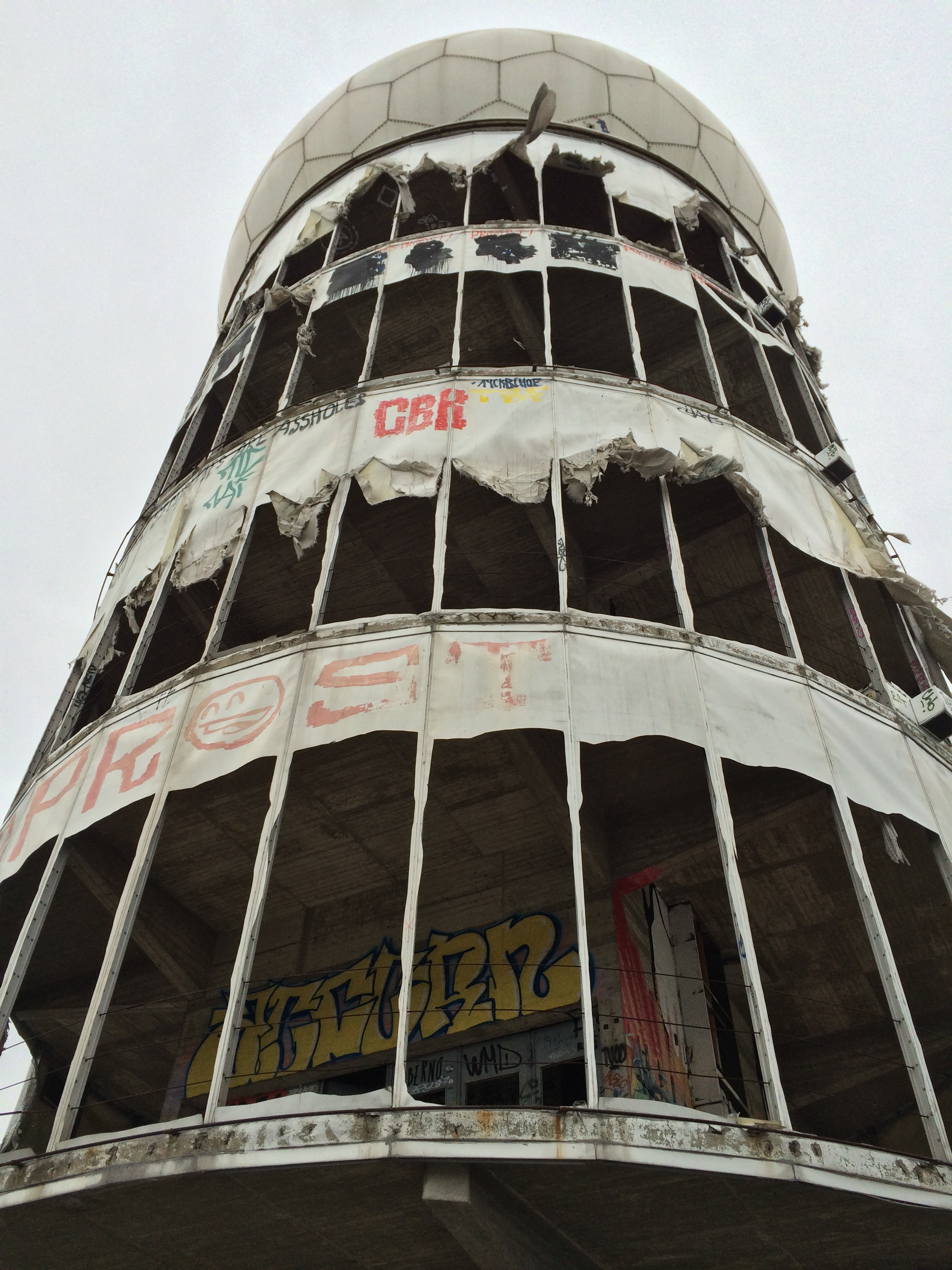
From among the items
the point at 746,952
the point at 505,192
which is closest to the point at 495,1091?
the point at 746,952

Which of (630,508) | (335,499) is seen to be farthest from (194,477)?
(630,508)

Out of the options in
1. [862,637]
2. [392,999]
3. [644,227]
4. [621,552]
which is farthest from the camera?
[644,227]

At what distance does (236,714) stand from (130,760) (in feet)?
5.41

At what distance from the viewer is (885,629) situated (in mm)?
17219

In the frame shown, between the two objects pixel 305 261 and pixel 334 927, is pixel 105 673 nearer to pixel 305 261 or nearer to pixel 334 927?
pixel 334 927

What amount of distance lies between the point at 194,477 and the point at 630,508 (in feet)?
24.3

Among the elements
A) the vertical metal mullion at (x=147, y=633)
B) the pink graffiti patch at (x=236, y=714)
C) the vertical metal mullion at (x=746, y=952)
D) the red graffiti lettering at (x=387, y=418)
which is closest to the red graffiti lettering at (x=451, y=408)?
the red graffiti lettering at (x=387, y=418)

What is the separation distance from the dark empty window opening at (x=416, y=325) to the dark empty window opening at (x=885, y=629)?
8.43 m

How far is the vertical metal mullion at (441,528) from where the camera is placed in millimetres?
12633

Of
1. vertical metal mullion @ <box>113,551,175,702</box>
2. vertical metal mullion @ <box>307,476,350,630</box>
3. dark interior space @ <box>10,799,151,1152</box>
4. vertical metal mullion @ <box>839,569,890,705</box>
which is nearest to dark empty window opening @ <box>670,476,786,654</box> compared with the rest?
vertical metal mullion @ <box>839,569,890,705</box>

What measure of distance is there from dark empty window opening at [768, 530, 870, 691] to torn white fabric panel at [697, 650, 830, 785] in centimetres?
384

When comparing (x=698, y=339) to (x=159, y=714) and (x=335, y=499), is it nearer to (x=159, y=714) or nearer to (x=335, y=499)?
(x=335, y=499)

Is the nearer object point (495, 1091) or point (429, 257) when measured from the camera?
point (495, 1091)

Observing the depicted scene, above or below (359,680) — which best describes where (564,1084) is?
below
